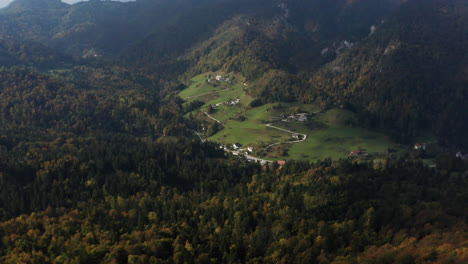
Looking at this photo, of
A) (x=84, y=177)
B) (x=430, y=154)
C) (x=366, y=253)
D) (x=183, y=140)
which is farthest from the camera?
(x=183, y=140)

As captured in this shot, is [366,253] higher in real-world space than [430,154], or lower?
higher

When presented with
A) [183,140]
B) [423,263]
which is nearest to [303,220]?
[423,263]

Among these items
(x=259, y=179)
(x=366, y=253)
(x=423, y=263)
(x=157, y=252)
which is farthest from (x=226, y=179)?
(x=423, y=263)

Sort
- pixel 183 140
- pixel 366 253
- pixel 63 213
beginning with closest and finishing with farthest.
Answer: pixel 366 253 → pixel 63 213 → pixel 183 140

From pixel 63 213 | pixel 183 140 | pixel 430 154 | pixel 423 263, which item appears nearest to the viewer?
pixel 423 263

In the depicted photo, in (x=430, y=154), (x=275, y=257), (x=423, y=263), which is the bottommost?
(x=430, y=154)

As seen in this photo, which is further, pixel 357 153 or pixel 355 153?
pixel 355 153

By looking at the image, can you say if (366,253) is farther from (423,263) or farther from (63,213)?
(63,213)

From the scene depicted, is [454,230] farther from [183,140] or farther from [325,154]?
[183,140]

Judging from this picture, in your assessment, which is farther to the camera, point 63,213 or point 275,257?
point 63,213
